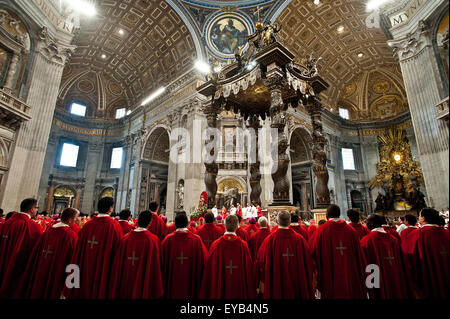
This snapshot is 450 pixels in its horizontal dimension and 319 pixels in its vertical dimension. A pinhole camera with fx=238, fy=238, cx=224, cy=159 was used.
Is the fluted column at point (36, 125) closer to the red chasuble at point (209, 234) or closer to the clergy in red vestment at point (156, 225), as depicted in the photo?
the clergy in red vestment at point (156, 225)

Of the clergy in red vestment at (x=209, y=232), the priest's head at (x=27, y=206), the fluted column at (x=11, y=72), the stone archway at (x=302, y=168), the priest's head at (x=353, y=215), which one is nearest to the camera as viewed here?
the priest's head at (x=27, y=206)

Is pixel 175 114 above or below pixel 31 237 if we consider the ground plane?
above

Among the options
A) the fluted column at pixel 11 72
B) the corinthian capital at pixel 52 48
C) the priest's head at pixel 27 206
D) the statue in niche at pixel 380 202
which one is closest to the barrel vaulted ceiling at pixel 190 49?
the corinthian capital at pixel 52 48

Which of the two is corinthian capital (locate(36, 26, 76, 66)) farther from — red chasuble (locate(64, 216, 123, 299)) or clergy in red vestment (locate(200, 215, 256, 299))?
clergy in red vestment (locate(200, 215, 256, 299))

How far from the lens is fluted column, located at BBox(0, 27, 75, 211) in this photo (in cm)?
845

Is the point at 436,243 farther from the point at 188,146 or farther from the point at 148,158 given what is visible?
the point at 148,158

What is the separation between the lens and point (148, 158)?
1873 centimetres

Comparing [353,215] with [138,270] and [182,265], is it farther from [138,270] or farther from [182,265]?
[138,270]

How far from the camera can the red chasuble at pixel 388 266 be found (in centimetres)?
266

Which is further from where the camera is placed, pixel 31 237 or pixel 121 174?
pixel 121 174

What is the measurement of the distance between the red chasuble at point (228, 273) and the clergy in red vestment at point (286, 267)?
21cm

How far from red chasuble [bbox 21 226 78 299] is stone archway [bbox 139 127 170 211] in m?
15.2
